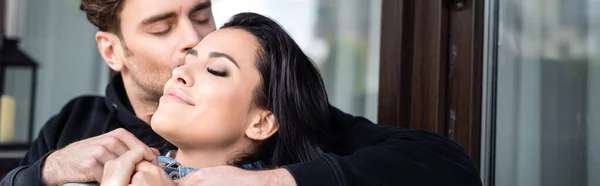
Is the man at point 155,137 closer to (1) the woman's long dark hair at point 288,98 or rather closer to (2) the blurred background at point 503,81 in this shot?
(1) the woman's long dark hair at point 288,98

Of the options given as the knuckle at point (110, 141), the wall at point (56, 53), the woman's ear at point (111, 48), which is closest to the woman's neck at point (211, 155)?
the knuckle at point (110, 141)

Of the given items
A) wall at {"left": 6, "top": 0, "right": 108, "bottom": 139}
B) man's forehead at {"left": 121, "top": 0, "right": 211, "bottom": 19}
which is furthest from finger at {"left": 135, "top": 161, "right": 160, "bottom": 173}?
wall at {"left": 6, "top": 0, "right": 108, "bottom": 139}

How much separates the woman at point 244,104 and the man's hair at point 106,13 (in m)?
0.56

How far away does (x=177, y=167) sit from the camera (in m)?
1.34

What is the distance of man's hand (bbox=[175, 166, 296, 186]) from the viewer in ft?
3.79

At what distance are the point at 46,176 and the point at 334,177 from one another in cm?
56

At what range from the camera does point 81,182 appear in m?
1.33

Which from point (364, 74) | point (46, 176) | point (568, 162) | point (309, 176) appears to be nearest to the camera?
point (309, 176)

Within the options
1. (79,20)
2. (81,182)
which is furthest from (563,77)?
(79,20)

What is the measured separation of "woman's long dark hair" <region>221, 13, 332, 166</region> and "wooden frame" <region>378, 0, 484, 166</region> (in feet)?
1.59

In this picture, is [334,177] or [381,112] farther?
[381,112]

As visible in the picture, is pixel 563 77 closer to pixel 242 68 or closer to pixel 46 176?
pixel 242 68

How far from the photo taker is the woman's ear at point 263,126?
1349 mm

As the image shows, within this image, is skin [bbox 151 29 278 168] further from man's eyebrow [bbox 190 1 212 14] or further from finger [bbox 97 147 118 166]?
man's eyebrow [bbox 190 1 212 14]
